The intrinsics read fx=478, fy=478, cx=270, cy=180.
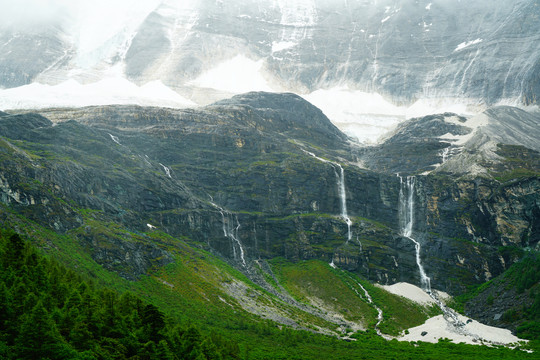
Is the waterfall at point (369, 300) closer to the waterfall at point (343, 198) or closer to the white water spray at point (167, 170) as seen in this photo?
the waterfall at point (343, 198)

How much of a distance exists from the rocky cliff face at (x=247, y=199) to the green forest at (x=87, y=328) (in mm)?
34403

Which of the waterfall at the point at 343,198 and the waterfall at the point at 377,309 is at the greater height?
the waterfall at the point at 343,198

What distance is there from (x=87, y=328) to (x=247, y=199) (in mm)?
108164

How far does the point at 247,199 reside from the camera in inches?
6117

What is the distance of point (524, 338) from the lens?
8750 centimetres

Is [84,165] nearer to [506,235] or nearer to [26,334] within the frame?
[26,334]

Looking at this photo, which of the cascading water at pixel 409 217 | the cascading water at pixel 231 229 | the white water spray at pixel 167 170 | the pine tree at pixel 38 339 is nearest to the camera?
the pine tree at pixel 38 339

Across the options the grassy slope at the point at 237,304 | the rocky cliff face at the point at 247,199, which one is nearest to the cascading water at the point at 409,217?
the rocky cliff face at the point at 247,199

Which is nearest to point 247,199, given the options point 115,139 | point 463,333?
point 115,139

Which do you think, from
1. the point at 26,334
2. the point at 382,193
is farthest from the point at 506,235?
the point at 26,334

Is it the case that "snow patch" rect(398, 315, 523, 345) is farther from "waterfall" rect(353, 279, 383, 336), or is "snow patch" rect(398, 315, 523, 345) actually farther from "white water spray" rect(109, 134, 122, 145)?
"white water spray" rect(109, 134, 122, 145)

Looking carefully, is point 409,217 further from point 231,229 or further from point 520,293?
point 231,229

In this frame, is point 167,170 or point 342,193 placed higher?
point 342,193

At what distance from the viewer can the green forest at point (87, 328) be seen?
4059 centimetres
